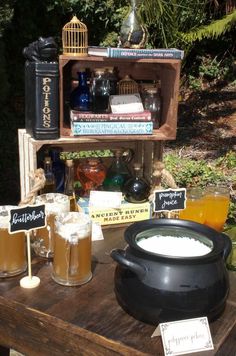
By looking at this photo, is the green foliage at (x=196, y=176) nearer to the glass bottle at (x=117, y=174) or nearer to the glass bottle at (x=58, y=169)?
the glass bottle at (x=117, y=174)

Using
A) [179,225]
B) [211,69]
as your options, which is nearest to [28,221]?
[179,225]

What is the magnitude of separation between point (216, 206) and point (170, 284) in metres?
0.62

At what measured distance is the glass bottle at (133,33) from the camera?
5.39 feet

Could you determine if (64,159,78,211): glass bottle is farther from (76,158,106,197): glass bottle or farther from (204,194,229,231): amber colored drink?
(204,194,229,231): amber colored drink

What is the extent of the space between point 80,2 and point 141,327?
→ 16.9 ft

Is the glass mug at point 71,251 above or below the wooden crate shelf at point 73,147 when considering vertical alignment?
below

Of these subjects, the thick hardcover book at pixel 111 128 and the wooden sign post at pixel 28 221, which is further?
the thick hardcover book at pixel 111 128

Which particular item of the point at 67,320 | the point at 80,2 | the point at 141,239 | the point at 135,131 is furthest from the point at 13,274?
the point at 80,2

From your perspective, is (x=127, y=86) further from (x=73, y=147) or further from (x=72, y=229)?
(x=72, y=229)

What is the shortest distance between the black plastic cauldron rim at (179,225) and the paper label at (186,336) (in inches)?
5.5

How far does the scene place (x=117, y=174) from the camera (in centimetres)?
181

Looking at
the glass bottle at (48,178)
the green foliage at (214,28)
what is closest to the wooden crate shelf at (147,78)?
the glass bottle at (48,178)

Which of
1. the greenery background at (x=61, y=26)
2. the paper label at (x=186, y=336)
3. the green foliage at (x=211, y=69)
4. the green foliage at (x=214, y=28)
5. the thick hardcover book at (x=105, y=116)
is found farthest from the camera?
the green foliage at (x=211, y=69)

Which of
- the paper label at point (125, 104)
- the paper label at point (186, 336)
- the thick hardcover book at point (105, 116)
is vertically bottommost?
the paper label at point (186, 336)
